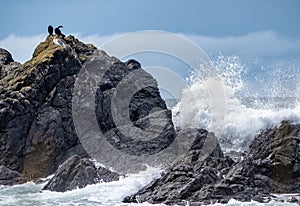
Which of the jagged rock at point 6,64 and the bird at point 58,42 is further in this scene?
the jagged rock at point 6,64

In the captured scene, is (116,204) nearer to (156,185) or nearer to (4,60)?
(156,185)

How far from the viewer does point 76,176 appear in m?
17.6

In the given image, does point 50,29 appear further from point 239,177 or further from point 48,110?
point 239,177

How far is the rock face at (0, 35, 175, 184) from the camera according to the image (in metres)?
21.5

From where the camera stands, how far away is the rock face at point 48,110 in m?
21.5

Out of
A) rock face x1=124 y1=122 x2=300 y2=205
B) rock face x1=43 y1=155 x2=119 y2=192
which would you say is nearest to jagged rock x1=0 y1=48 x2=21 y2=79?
rock face x1=43 y1=155 x2=119 y2=192

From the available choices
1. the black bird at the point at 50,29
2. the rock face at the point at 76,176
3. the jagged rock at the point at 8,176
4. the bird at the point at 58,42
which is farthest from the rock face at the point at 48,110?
the rock face at the point at 76,176

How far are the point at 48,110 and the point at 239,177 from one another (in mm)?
10898

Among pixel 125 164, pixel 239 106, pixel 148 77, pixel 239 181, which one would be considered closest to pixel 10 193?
pixel 125 164

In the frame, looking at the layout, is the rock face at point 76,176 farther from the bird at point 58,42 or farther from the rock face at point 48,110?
the bird at point 58,42

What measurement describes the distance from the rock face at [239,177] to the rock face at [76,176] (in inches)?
112

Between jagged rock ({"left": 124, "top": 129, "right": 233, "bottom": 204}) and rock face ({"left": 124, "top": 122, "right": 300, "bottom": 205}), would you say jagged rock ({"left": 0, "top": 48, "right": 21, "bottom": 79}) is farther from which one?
jagged rock ({"left": 124, "top": 129, "right": 233, "bottom": 204})

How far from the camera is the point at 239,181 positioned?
14914 millimetres

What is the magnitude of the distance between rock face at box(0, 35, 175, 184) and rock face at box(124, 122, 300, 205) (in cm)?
472
